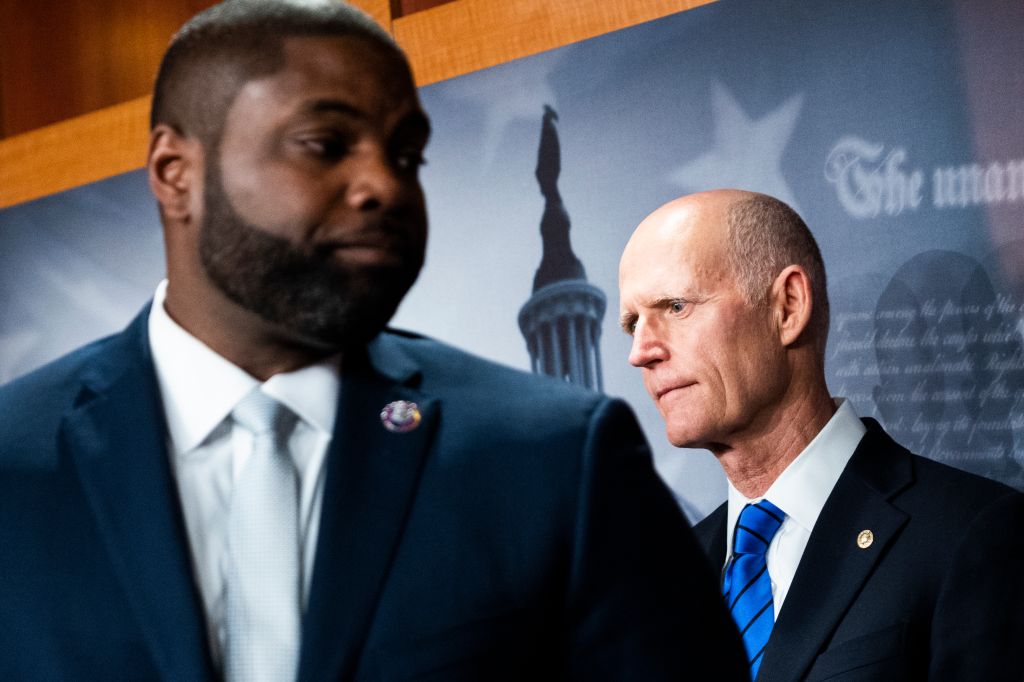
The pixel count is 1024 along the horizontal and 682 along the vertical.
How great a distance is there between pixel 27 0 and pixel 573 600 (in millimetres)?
2535

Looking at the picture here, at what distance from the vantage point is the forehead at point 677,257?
1689mm

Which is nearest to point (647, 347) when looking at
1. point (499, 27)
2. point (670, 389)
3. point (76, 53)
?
point (670, 389)

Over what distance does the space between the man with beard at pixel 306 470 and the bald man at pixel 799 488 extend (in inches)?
28.4

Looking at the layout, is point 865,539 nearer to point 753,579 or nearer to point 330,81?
point 753,579

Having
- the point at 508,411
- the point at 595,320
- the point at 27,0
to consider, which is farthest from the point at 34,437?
the point at 27,0

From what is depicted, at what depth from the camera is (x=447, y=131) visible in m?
2.34

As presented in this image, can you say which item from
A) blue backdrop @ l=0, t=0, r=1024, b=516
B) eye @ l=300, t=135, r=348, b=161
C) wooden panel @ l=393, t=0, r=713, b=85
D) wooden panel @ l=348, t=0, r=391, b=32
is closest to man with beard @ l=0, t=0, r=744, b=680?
eye @ l=300, t=135, r=348, b=161

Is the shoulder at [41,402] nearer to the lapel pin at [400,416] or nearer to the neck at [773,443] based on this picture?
the lapel pin at [400,416]

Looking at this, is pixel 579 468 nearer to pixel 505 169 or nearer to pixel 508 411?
pixel 508 411

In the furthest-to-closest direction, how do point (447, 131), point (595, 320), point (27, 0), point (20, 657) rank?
point (27, 0)
point (447, 131)
point (595, 320)
point (20, 657)

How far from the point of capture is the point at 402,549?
73 cm

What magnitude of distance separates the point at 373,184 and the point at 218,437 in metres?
0.20

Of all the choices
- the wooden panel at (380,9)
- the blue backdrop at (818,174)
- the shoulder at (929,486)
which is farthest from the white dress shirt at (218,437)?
the wooden panel at (380,9)

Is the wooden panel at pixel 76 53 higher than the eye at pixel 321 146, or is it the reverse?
the eye at pixel 321 146
